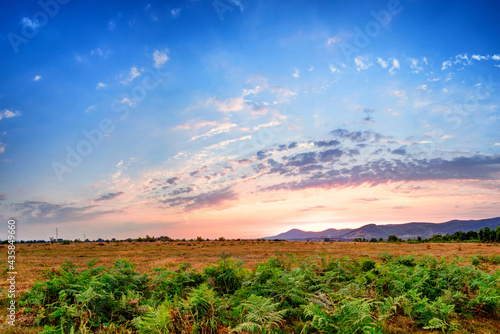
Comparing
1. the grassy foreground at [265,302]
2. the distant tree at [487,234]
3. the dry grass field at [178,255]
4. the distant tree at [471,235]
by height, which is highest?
the grassy foreground at [265,302]

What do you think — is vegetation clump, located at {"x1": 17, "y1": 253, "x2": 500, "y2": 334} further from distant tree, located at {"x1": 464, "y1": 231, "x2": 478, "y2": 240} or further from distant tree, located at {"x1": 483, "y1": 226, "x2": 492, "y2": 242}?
distant tree, located at {"x1": 464, "y1": 231, "x2": 478, "y2": 240}

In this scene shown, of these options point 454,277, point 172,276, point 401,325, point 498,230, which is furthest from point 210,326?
point 498,230

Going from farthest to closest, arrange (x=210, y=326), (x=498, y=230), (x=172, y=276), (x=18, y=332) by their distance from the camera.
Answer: (x=498, y=230), (x=172, y=276), (x=18, y=332), (x=210, y=326)

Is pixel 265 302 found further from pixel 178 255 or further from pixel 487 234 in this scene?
pixel 487 234

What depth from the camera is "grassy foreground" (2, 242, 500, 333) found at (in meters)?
5.30

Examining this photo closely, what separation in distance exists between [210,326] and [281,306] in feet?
5.69

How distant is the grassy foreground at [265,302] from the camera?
5.30m

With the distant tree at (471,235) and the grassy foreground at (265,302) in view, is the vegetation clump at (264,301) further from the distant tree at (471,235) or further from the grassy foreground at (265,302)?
the distant tree at (471,235)

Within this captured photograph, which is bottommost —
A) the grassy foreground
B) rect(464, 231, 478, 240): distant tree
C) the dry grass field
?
rect(464, 231, 478, 240): distant tree

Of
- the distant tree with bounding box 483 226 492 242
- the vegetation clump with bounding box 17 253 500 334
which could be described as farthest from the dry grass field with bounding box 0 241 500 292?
the distant tree with bounding box 483 226 492 242

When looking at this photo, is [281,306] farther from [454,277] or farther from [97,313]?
[454,277]

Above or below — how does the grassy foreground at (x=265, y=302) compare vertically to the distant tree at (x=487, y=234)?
above

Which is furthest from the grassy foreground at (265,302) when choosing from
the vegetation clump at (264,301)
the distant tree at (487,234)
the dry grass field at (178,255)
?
the distant tree at (487,234)

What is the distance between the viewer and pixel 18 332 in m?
6.36
